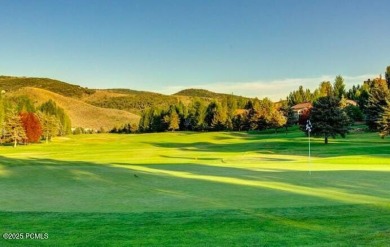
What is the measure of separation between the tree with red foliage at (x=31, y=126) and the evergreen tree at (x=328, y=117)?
7383 cm

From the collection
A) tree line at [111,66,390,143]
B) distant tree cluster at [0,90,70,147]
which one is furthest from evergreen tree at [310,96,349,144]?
distant tree cluster at [0,90,70,147]

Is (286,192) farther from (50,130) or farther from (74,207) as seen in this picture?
(50,130)

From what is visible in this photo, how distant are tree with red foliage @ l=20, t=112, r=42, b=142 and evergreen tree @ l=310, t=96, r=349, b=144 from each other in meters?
73.8

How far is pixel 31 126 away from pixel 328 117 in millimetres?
77854

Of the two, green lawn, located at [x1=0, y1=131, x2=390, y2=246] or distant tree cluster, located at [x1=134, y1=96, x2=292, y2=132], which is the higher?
distant tree cluster, located at [x1=134, y1=96, x2=292, y2=132]

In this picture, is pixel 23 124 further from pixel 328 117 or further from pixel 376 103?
pixel 376 103

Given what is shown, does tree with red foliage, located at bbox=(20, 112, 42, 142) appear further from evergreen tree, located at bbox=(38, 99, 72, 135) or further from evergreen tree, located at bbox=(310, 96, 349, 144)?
evergreen tree, located at bbox=(310, 96, 349, 144)

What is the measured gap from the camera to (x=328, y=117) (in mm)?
60469

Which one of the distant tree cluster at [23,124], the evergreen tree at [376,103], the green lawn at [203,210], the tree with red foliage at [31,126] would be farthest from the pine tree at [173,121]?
the green lawn at [203,210]

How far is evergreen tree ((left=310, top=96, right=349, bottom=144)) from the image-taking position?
60.6 metres

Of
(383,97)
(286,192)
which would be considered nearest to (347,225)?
(286,192)

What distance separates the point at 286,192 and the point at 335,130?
46178 mm

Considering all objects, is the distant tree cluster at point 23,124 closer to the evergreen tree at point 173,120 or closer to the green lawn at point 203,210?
the evergreen tree at point 173,120

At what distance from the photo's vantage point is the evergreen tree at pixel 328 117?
60.6 m
